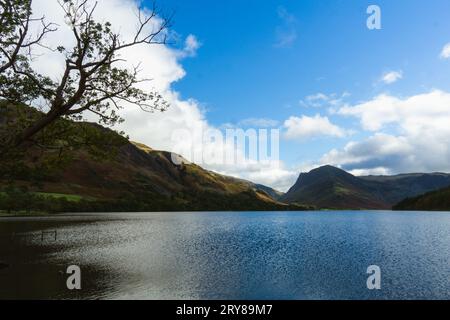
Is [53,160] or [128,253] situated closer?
[53,160]

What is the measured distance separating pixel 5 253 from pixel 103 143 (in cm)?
3654

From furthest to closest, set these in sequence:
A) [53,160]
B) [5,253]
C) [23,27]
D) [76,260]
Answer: [5,253] → [76,260] → [53,160] → [23,27]

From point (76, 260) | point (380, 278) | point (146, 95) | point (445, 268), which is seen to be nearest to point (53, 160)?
point (146, 95)

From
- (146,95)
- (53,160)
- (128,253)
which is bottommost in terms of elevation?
(128,253)

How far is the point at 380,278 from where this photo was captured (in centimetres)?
4284

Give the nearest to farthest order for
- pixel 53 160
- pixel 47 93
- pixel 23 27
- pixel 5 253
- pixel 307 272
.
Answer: pixel 23 27 < pixel 47 93 < pixel 53 160 < pixel 307 272 < pixel 5 253

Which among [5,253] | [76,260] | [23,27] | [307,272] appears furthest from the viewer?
[5,253]

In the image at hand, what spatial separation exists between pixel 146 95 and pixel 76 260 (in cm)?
3197
